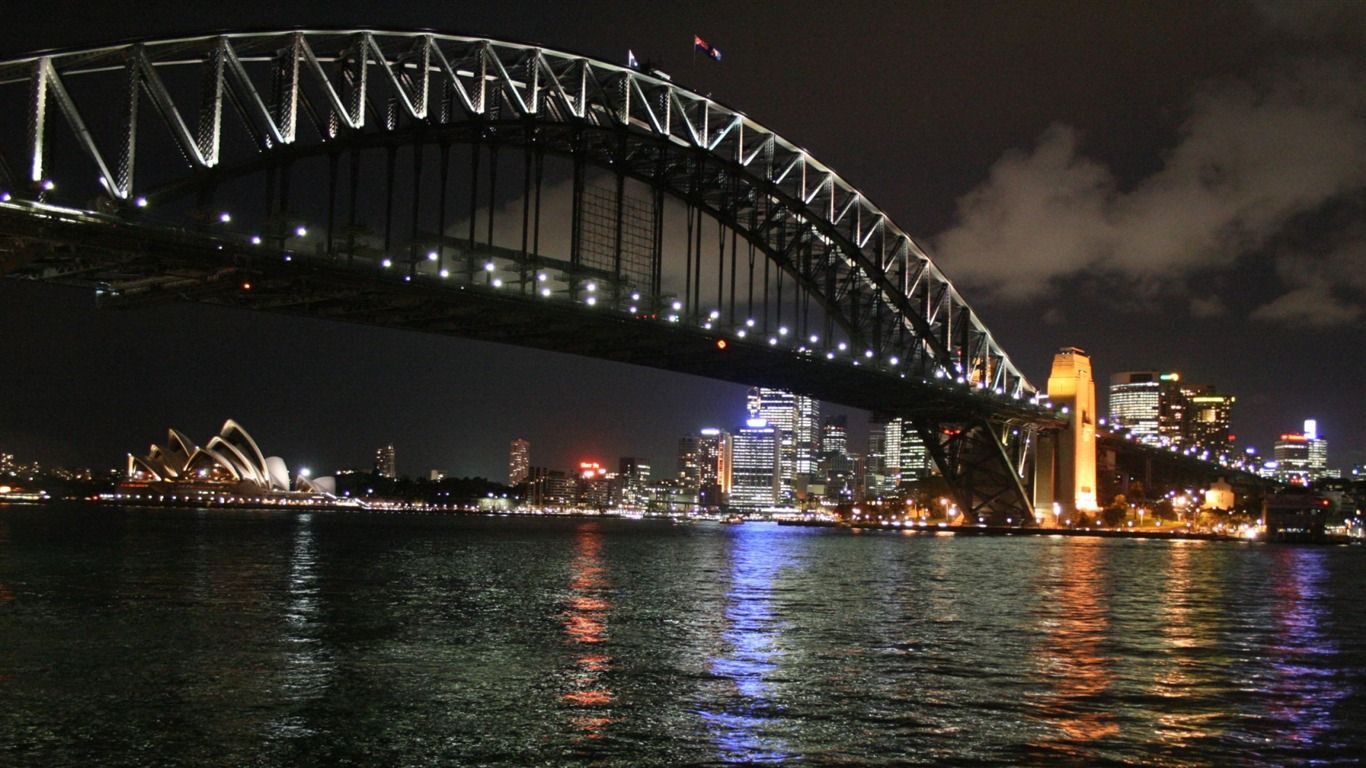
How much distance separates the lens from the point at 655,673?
17.2m

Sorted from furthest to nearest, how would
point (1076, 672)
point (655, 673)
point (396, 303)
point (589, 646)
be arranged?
1. point (396, 303)
2. point (589, 646)
3. point (1076, 672)
4. point (655, 673)

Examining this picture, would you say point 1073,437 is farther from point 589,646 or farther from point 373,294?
point 589,646

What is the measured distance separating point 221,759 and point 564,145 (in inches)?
2062

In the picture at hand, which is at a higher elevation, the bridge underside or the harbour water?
the bridge underside

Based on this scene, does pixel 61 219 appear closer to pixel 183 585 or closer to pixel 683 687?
pixel 183 585

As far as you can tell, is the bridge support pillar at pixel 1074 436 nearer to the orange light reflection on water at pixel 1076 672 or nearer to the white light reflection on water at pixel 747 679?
the orange light reflection on water at pixel 1076 672

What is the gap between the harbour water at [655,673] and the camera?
12.7 m

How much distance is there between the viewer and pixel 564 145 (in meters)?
62.0

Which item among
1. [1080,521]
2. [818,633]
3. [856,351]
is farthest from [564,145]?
[1080,521]

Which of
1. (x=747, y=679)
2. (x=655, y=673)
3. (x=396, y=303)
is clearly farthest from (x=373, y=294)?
(x=747, y=679)

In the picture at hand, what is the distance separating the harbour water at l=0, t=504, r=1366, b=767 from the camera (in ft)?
41.7

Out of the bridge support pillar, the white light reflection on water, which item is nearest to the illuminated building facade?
the bridge support pillar

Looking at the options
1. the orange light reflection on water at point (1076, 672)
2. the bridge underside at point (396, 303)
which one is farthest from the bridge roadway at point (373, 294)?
the orange light reflection on water at point (1076, 672)

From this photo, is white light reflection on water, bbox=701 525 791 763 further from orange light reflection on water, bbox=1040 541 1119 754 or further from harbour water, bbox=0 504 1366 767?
orange light reflection on water, bbox=1040 541 1119 754
